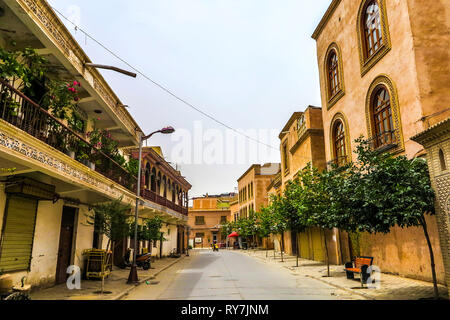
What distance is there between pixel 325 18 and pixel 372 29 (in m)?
5.33

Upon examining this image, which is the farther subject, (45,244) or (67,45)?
(45,244)

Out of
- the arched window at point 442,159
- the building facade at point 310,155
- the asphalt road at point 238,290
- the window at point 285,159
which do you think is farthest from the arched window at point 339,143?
the window at point 285,159

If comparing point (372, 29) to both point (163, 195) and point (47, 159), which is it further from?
point (163, 195)

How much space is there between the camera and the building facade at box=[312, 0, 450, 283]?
12.2m

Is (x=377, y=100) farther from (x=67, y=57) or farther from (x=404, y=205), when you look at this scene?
(x=67, y=57)

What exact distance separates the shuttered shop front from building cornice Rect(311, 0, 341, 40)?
17.8 m

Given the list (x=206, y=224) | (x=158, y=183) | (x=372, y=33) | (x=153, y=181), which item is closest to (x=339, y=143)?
(x=372, y=33)

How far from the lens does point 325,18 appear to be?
20516 mm

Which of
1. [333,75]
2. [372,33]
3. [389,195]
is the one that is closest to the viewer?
[389,195]

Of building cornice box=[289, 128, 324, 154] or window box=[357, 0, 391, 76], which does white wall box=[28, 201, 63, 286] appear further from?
building cornice box=[289, 128, 324, 154]

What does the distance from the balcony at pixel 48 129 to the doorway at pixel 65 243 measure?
2.04m

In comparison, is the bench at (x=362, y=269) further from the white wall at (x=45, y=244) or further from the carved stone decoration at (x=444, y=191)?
the white wall at (x=45, y=244)

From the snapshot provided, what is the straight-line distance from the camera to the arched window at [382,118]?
1413cm
